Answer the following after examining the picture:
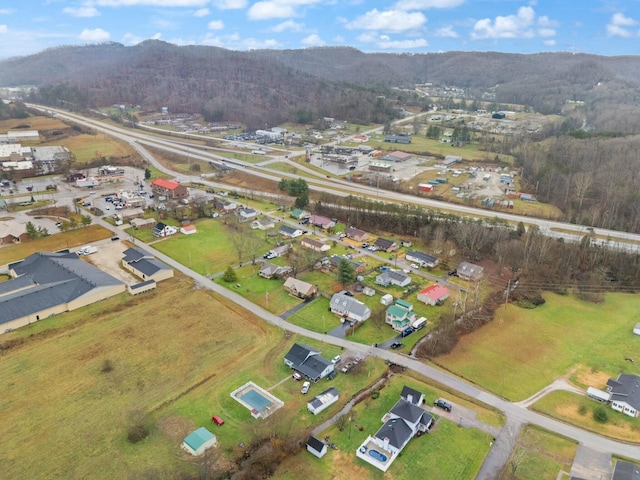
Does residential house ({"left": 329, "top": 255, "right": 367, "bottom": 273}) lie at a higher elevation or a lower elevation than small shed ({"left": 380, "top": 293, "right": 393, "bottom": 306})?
higher

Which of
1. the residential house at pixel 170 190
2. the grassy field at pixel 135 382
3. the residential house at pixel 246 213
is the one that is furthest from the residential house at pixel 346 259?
the residential house at pixel 170 190

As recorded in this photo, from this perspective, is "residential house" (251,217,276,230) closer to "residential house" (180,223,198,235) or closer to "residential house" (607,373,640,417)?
"residential house" (180,223,198,235)

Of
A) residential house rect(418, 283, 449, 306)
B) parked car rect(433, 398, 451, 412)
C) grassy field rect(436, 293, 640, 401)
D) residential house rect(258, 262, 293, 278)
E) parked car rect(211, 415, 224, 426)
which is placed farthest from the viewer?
residential house rect(258, 262, 293, 278)

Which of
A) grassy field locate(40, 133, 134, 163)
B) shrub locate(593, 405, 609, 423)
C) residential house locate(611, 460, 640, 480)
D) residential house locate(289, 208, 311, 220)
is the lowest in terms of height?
shrub locate(593, 405, 609, 423)

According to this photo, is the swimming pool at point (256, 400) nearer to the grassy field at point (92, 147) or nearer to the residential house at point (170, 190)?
the residential house at point (170, 190)

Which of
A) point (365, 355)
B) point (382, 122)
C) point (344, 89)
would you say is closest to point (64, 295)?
point (365, 355)

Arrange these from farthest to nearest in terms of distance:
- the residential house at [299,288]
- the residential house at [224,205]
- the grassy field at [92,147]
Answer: the grassy field at [92,147] → the residential house at [224,205] → the residential house at [299,288]

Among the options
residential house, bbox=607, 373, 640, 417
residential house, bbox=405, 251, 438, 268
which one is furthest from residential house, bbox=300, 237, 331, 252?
residential house, bbox=607, 373, 640, 417
